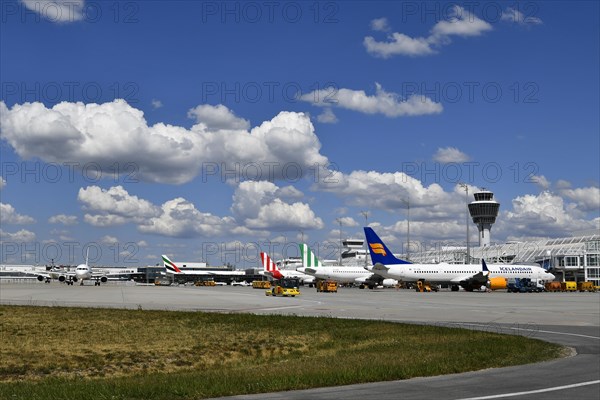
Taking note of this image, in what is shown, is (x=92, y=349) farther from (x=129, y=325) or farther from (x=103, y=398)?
(x=103, y=398)

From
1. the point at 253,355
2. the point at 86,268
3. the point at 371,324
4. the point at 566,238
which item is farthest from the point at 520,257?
the point at 253,355

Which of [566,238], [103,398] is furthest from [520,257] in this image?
[103,398]

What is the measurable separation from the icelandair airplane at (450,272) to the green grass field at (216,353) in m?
76.2

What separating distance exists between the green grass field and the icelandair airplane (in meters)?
76.2

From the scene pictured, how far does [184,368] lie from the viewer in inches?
854

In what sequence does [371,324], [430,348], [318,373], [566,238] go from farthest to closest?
[566,238], [371,324], [430,348], [318,373]

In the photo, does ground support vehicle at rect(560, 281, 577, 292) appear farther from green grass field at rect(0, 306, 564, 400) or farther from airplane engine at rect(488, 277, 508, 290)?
green grass field at rect(0, 306, 564, 400)

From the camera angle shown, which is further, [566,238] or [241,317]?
[566,238]

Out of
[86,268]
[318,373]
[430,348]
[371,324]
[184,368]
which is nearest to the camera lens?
[318,373]

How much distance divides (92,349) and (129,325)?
771 centimetres

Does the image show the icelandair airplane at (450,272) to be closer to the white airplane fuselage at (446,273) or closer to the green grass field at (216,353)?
the white airplane fuselage at (446,273)

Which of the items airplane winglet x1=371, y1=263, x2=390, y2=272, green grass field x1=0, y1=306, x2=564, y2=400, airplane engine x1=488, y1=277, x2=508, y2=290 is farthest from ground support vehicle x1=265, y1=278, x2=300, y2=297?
green grass field x1=0, y1=306, x2=564, y2=400

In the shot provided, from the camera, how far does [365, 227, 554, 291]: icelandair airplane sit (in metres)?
111

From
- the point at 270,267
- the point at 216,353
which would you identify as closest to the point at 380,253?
the point at 270,267
